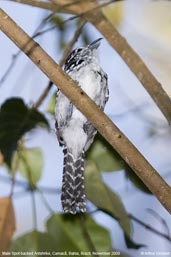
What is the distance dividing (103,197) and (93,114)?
593mm

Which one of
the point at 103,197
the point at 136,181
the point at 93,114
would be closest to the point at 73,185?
the point at 103,197

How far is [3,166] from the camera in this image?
206 centimetres

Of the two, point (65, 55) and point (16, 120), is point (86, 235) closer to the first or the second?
point (16, 120)

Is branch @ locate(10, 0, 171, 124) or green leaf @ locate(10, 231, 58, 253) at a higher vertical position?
branch @ locate(10, 0, 171, 124)

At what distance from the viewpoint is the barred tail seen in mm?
1956

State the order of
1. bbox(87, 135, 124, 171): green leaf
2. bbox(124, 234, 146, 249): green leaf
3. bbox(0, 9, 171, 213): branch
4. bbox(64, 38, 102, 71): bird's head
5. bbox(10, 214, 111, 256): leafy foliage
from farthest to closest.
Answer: bbox(64, 38, 102, 71): bird's head < bbox(87, 135, 124, 171): green leaf < bbox(10, 214, 111, 256): leafy foliage < bbox(124, 234, 146, 249): green leaf < bbox(0, 9, 171, 213): branch

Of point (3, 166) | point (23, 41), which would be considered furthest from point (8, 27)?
point (3, 166)

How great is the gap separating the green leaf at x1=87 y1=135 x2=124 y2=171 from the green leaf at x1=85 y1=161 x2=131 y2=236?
0.02 metres

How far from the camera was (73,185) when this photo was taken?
2025 millimetres

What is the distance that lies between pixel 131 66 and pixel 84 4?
1.27 feet

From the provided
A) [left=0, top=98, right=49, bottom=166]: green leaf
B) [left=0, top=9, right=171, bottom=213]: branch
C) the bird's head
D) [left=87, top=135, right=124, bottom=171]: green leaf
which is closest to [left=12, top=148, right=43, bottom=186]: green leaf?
[left=0, top=98, right=49, bottom=166]: green leaf

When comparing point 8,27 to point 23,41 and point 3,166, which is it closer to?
point 23,41

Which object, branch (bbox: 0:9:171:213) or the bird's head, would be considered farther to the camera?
the bird's head

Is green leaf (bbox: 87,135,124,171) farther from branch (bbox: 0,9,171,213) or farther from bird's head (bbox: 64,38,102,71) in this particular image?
branch (bbox: 0,9,171,213)
